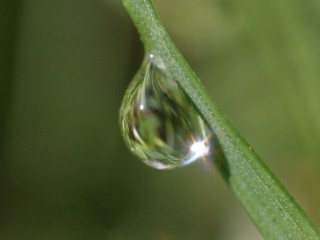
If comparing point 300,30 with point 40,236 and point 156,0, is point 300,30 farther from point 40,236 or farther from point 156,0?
point 40,236

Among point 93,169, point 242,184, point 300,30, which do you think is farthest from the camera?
point 93,169

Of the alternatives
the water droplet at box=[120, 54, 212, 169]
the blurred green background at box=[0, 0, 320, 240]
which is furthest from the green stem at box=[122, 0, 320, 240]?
the blurred green background at box=[0, 0, 320, 240]

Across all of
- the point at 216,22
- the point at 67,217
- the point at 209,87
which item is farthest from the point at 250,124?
the point at 67,217

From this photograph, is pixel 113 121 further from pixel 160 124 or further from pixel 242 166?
pixel 242 166

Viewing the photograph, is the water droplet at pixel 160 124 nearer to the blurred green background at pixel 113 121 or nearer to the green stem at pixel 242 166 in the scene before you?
the green stem at pixel 242 166

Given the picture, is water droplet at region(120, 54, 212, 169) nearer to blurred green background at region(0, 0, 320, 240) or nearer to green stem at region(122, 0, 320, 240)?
green stem at region(122, 0, 320, 240)

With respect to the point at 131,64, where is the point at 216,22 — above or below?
above

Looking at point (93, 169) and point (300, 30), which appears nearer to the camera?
point (300, 30)

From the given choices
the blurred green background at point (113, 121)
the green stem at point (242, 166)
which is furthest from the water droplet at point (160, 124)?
the blurred green background at point (113, 121)

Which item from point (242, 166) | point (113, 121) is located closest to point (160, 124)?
point (242, 166)
